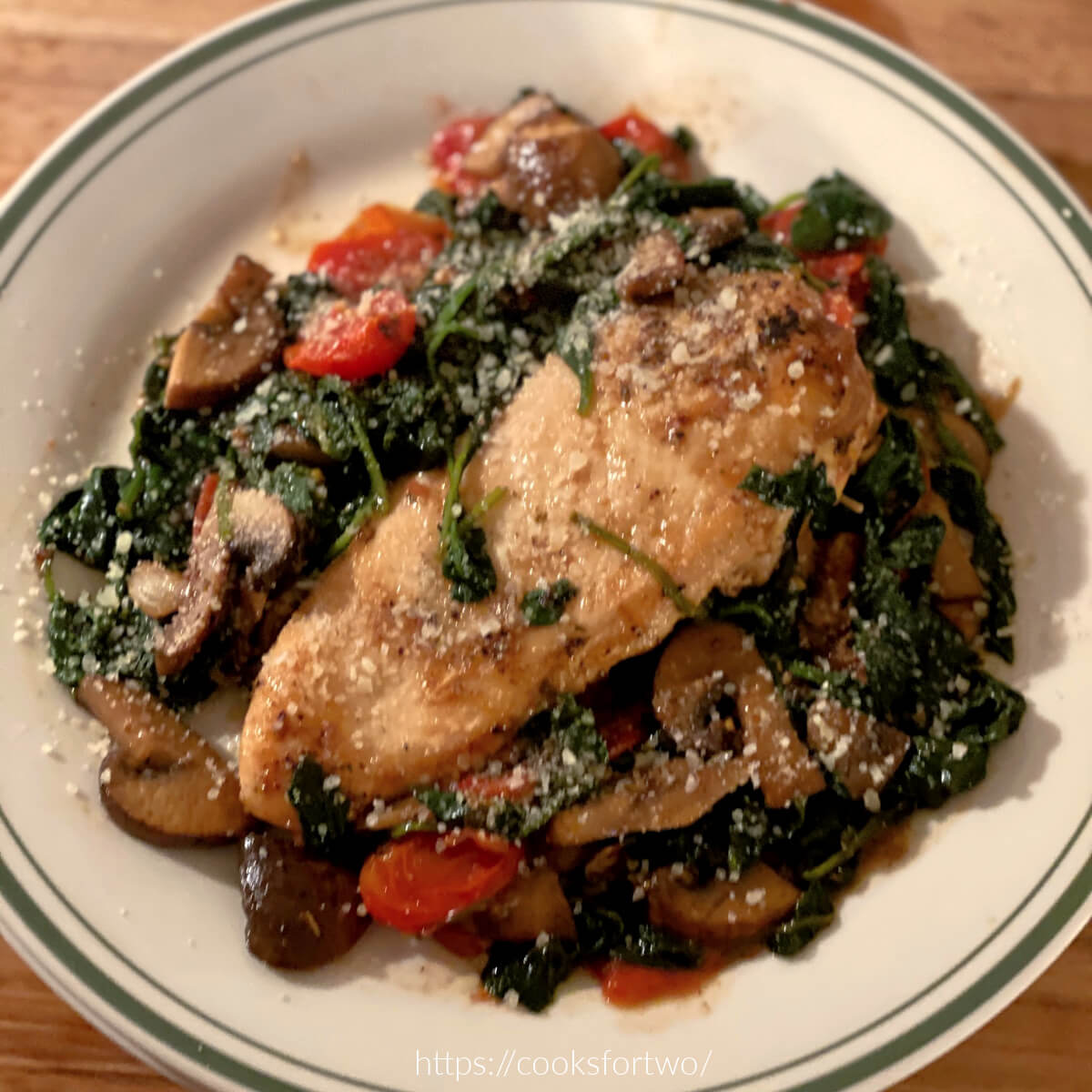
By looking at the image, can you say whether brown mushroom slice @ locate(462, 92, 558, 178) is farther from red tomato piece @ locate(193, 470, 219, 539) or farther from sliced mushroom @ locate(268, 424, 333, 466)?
red tomato piece @ locate(193, 470, 219, 539)

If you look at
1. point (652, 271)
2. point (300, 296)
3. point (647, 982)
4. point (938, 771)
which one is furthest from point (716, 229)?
point (647, 982)

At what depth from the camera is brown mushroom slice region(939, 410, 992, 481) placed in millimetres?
2930

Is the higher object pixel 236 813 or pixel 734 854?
pixel 734 854

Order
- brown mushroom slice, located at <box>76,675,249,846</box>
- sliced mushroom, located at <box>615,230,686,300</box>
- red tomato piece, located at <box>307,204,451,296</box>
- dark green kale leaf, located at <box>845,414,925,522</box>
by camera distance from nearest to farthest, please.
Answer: brown mushroom slice, located at <box>76,675,249,846</box> < sliced mushroom, located at <box>615,230,686,300</box> < dark green kale leaf, located at <box>845,414,925,522</box> < red tomato piece, located at <box>307,204,451,296</box>

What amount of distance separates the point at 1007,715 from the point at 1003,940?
1.93 ft

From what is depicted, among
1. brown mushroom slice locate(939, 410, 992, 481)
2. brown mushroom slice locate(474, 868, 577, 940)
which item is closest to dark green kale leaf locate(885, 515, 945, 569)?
brown mushroom slice locate(939, 410, 992, 481)

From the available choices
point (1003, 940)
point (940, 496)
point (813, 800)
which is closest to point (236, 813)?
point (813, 800)

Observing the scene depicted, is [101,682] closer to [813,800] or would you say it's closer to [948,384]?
[813,800]

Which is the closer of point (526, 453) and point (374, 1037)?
point (374, 1037)

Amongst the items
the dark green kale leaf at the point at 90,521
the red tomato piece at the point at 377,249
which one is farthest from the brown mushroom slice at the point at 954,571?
the dark green kale leaf at the point at 90,521

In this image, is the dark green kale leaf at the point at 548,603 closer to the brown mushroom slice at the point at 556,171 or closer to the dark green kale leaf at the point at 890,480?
the dark green kale leaf at the point at 890,480

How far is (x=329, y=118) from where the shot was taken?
350 centimetres

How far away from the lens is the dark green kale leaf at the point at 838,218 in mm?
3168

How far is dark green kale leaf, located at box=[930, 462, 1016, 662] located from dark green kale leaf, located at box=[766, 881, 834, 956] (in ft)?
2.93
